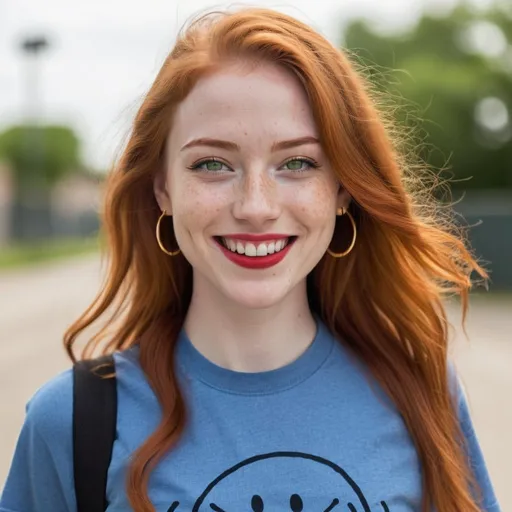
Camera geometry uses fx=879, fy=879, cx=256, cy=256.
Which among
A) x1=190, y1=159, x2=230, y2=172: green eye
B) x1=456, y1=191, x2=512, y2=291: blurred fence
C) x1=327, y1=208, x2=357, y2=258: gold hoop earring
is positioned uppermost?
x1=456, y1=191, x2=512, y2=291: blurred fence

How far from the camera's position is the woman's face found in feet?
5.51

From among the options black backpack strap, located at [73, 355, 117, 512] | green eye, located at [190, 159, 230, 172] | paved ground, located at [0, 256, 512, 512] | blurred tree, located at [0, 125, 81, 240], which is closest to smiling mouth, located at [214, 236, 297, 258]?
green eye, located at [190, 159, 230, 172]

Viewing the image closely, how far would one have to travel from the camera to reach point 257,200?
167 cm

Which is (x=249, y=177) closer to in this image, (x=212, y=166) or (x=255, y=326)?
(x=212, y=166)

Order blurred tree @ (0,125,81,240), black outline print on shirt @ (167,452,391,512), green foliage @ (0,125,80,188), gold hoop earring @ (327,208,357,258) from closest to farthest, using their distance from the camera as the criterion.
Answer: black outline print on shirt @ (167,452,391,512)
gold hoop earring @ (327,208,357,258)
blurred tree @ (0,125,81,240)
green foliage @ (0,125,80,188)

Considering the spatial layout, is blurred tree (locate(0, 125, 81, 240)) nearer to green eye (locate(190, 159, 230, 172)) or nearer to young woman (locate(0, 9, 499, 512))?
young woman (locate(0, 9, 499, 512))

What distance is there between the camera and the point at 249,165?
1.69 meters

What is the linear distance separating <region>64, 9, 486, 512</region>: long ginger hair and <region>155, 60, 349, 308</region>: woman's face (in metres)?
0.04

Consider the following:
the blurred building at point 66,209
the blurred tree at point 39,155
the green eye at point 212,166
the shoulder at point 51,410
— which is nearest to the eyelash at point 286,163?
the green eye at point 212,166

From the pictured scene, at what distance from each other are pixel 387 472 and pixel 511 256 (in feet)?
49.7

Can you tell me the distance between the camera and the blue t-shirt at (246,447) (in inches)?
65.3

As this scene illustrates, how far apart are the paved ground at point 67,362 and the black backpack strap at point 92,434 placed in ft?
3.10

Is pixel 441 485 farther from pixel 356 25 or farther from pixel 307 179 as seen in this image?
pixel 356 25

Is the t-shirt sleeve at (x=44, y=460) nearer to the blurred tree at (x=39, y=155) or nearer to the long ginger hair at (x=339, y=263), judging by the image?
the long ginger hair at (x=339, y=263)
